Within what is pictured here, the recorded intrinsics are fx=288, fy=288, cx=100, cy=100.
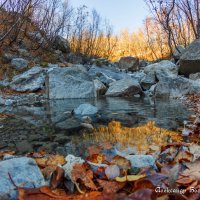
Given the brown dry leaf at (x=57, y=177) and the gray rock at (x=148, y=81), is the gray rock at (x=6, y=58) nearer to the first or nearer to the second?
the gray rock at (x=148, y=81)

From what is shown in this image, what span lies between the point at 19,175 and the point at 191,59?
28.0ft

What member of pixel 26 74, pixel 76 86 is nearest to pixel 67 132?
pixel 76 86

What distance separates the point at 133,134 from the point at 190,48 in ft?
23.0

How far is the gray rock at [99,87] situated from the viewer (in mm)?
9359

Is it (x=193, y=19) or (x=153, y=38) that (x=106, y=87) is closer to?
(x=193, y=19)

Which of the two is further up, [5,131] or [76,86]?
[76,86]

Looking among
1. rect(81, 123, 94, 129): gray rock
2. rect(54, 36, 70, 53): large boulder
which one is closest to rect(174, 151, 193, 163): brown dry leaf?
rect(81, 123, 94, 129): gray rock

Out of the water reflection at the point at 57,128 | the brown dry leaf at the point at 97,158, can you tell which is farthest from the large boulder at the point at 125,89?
the brown dry leaf at the point at 97,158

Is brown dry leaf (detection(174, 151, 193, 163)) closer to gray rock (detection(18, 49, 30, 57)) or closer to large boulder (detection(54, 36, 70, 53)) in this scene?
gray rock (detection(18, 49, 30, 57))

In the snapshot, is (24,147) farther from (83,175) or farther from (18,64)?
(18,64)

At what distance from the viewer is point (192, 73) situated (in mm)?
9578

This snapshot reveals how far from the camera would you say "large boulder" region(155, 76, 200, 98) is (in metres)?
7.60

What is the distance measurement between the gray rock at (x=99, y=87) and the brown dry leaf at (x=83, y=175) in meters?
7.89

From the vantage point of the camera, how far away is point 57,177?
1407 millimetres
